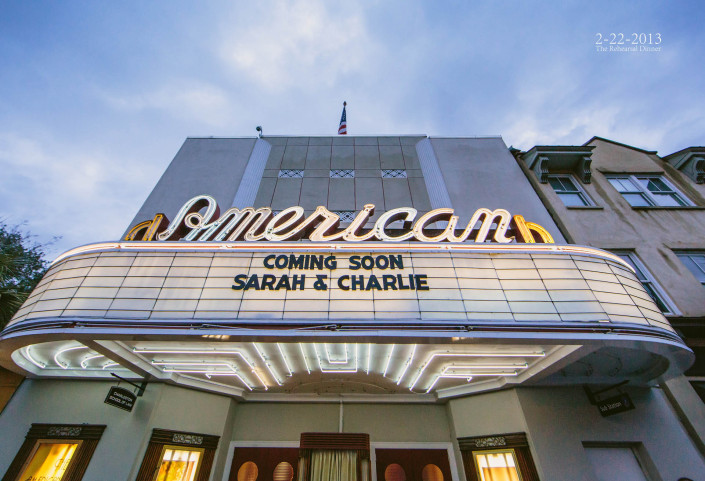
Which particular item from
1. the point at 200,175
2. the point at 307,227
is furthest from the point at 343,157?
the point at 307,227

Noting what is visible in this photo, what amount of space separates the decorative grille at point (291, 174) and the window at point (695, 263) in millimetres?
13652

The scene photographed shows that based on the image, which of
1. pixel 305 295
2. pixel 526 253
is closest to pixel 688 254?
pixel 526 253

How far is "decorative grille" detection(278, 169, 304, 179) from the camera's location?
12.1 meters

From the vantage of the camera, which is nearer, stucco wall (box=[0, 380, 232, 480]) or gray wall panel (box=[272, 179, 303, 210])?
stucco wall (box=[0, 380, 232, 480])

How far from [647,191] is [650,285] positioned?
4.83 m

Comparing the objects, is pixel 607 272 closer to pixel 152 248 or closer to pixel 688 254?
pixel 688 254

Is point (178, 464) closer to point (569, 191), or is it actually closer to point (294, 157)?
point (294, 157)

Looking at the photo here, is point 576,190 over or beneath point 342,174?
beneath

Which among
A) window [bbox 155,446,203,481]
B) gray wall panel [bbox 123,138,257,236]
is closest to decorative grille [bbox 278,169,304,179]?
gray wall panel [bbox 123,138,257,236]

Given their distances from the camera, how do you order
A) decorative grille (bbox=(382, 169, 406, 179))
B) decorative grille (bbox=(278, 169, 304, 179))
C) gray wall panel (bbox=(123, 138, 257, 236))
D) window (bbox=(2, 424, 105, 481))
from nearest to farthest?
1. window (bbox=(2, 424, 105, 481))
2. gray wall panel (bbox=(123, 138, 257, 236))
3. decorative grille (bbox=(278, 169, 304, 179))
4. decorative grille (bbox=(382, 169, 406, 179))

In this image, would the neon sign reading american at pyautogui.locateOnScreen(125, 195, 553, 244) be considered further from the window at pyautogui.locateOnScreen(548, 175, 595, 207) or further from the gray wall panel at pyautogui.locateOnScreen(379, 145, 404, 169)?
the gray wall panel at pyautogui.locateOnScreen(379, 145, 404, 169)

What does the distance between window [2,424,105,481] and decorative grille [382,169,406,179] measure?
11634mm

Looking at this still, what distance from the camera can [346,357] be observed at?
6.78 metres

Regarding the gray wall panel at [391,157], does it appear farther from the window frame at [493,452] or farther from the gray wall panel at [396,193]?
the window frame at [493,452]
